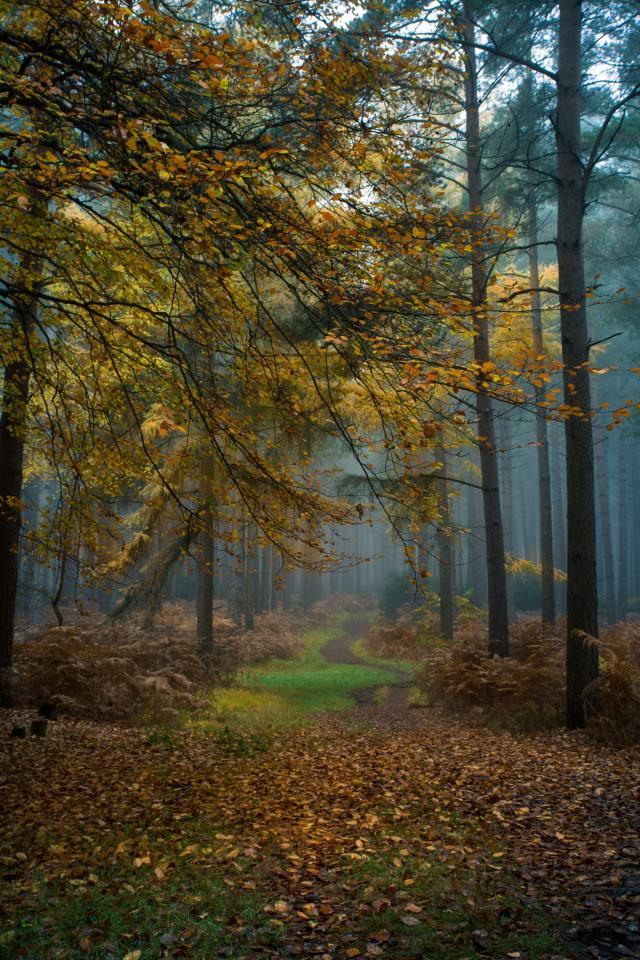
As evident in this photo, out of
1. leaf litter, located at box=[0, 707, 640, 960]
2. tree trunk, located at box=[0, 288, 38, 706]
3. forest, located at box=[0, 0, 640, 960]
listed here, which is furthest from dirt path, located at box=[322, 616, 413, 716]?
tree trunk, located at box=[0, 288, 38, 706]

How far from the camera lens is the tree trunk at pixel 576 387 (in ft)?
26.5

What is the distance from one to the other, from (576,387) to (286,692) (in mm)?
9179

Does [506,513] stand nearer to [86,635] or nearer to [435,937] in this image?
[86,635]

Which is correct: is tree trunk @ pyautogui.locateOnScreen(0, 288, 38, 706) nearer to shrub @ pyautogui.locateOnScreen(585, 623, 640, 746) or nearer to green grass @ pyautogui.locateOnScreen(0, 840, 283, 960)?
green grass @ pyautogui.locateOnScreen(0, 840, 283, 960)

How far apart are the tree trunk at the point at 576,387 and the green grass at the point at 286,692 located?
4.75m

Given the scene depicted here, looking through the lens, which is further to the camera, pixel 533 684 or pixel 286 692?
pixel 286 692

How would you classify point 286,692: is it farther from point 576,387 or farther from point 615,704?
point 576,387

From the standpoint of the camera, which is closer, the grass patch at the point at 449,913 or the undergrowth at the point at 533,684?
the grass patch at the point at 449,913

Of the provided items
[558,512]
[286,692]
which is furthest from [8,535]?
[558,512]

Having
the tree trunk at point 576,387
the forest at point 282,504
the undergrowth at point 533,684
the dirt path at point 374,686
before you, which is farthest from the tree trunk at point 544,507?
the tree trunk at point 576,387

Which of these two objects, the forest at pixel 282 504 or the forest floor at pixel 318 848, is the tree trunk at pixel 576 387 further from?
the forest floor at pixel 318 848

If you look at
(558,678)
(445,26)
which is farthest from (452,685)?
(445,26)

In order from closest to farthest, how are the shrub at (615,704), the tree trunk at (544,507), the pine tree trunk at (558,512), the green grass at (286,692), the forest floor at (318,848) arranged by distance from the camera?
the forest floor at (318,848), the shrub at (615,704), the green grass at (286,692), the tree trunk at (544,507), the pine tree trunk at (558,512)

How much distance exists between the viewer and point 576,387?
26.3 ft
